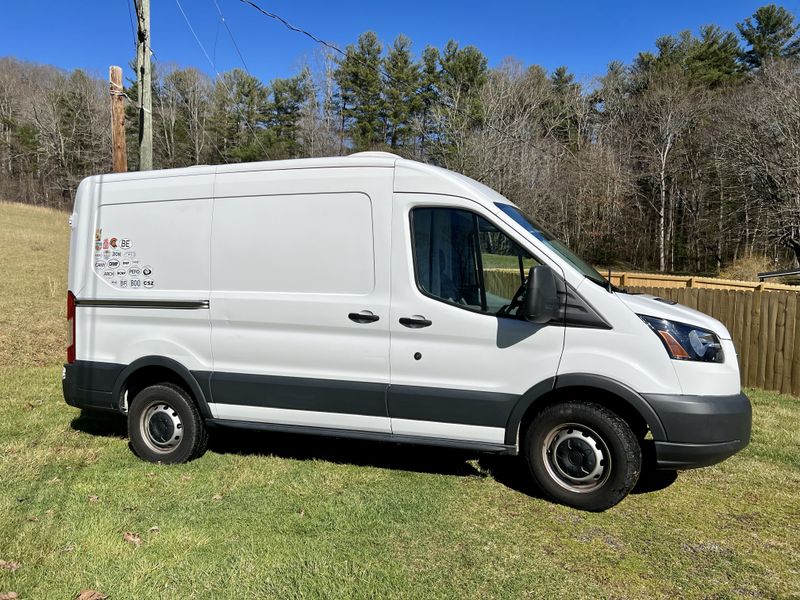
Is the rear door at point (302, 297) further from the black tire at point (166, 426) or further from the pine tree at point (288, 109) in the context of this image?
the pine tree at point (288, 109)

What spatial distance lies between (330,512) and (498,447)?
4.10 feet

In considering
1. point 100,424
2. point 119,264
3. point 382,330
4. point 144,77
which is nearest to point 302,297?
point 382,330

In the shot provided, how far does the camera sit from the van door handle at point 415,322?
406 cm

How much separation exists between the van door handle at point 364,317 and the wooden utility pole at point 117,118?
269 inches

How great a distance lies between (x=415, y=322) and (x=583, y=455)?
148 cm

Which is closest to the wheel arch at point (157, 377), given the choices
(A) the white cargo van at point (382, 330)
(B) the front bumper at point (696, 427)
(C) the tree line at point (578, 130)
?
(A) the white cargo van at point (382, 330)

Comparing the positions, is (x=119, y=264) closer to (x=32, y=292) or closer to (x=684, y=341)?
(x=684, y=341)

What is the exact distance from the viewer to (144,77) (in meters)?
8.84

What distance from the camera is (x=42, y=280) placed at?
17.5 meters

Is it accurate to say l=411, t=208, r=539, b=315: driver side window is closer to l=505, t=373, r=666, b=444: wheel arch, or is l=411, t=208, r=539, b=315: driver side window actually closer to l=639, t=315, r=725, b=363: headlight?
l=505, t=373, r=666, b=444: wheel arch

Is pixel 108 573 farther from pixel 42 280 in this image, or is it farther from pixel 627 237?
pixel 627 237

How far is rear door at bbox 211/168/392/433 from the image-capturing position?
13.8ft

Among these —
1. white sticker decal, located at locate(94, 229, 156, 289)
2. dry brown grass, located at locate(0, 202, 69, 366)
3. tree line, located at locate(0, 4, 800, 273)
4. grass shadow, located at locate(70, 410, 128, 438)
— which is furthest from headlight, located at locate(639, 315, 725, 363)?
tree line, located at locate(0, 4, 800, 273)

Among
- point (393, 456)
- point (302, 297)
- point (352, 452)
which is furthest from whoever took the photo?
point (352, 452)
